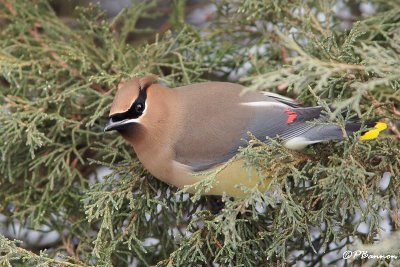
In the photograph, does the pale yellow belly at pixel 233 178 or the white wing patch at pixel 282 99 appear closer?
the pale yellow belly at pixel 233 178

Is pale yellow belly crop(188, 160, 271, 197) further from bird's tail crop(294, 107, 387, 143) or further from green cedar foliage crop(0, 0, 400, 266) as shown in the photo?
bird's tail crop(294, 107, 387, 143)

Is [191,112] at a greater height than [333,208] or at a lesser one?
greater

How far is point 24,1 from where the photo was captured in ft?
12.9

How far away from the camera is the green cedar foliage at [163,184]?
9.37ft

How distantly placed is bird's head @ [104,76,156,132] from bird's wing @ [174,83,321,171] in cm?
23

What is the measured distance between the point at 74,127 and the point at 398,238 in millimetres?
1830

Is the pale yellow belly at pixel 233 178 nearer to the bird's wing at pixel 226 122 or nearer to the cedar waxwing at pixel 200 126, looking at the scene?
the cedar waxwing at pixel 200 126

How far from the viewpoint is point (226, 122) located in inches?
127

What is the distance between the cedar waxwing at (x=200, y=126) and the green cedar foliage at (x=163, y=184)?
0.38ft

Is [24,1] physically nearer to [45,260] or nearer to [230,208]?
[45,260]

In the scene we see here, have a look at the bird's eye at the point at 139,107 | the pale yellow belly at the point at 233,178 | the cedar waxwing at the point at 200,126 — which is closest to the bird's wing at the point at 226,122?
the cedar waxwing at the point at 200,126

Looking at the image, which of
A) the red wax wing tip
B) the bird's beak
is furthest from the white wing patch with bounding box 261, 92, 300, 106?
the bird's beak

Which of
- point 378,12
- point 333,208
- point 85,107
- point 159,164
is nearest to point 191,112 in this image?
point 159,164

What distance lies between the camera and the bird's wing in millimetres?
3170
